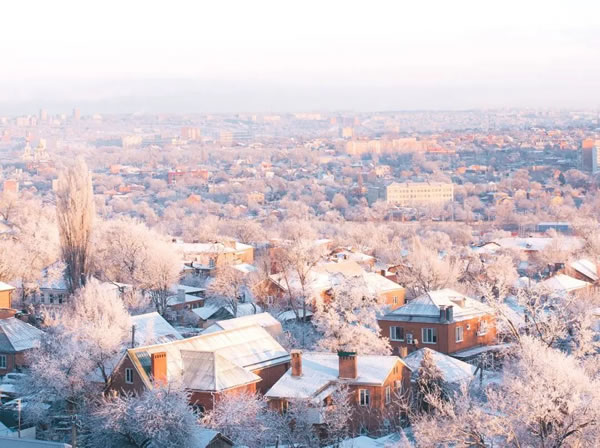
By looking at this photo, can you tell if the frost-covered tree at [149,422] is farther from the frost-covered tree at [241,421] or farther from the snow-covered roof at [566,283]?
the snow-covered roof at [566,283]

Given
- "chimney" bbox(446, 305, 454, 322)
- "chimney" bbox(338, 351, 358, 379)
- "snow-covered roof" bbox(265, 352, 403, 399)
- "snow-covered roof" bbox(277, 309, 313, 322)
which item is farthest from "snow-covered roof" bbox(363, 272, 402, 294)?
"chimney" bbox(338, 351, 358, 379)

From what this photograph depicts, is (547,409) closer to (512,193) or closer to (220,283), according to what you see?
(220,283)

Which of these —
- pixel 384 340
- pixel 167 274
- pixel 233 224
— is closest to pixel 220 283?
pixel 167 274

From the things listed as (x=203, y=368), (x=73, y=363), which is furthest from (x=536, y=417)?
(x=73, y=363)

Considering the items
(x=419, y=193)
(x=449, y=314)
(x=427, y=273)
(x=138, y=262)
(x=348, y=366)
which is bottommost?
(x=419, y=193)

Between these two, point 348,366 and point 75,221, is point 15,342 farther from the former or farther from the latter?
point 348,366

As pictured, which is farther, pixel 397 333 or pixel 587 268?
pixel 587 268

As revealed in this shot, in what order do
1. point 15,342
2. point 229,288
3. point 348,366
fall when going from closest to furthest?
point 348,366, point 15,342, point 229,288

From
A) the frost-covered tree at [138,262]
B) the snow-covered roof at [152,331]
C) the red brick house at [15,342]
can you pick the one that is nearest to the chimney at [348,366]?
the snow-covered roof at [152,331]
